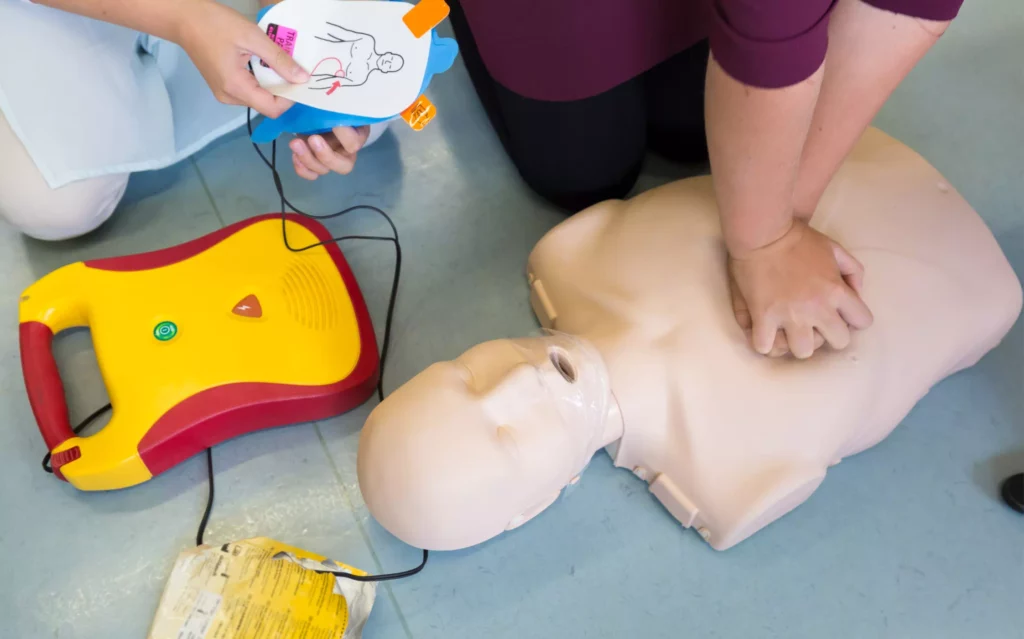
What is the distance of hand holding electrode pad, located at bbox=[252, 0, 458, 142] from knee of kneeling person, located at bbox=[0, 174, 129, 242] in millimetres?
378

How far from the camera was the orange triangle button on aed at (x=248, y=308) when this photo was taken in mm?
835

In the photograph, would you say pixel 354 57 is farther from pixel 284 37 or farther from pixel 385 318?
pixel 385 318

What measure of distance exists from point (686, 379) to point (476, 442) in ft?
0.74

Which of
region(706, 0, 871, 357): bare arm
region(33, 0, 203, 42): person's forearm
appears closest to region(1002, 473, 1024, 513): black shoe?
region(706, 0, 871, 357): bare arm

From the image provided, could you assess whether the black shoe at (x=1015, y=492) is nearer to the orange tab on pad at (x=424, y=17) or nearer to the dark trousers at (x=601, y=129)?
the dark trousers at (x=601, y=129)

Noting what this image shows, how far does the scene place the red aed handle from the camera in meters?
0.81

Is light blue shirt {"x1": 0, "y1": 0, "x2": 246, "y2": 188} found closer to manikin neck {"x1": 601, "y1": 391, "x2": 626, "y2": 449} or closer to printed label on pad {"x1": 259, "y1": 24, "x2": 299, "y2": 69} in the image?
printed label on pad {"x1": 259, "y1": 24, "x2": 299, "y2": 69}

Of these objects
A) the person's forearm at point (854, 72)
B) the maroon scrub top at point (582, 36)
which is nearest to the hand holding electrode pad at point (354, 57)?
the maroon scrub top at point (582, 36)

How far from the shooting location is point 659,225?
0.78 meters

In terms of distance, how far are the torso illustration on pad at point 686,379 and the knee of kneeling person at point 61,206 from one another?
0.54 metres

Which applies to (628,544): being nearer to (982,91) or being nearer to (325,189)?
(325,189)

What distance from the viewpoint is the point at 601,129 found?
2.85 feet

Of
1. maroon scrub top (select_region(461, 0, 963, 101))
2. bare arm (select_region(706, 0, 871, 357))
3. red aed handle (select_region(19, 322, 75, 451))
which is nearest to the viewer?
bare arm (select_region(706, 0, 871, 357))

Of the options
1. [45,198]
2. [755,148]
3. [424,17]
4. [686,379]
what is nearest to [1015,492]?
[686,379]
